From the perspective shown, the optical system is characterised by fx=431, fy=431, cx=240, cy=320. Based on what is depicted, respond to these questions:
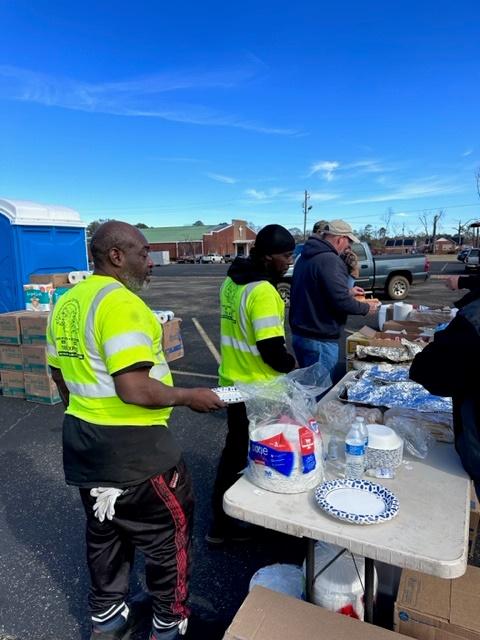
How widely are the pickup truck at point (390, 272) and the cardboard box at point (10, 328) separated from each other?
29.7 feet

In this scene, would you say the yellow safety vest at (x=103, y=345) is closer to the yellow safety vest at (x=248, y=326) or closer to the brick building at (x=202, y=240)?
the yellow safety vest at (x=248, y=326)

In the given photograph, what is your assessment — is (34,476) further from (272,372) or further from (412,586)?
(412,586)

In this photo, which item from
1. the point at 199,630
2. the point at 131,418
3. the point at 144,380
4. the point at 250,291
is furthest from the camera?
the point at 250,291

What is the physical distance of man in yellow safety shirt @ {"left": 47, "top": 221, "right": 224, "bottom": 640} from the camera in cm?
162

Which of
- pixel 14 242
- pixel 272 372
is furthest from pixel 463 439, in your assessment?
pixel 14 242

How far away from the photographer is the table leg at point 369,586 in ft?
5.28

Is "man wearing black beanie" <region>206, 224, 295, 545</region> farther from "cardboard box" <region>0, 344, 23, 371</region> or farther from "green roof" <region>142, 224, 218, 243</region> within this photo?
"green roof" <region>142, 224, 218, 243</region>

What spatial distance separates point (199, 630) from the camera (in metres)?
2.15

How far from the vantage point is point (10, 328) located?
566 centimetres

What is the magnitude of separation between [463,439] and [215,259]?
57015 mm

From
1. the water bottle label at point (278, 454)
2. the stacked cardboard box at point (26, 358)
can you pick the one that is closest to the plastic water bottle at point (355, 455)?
the water bottle label at point (278, 454)

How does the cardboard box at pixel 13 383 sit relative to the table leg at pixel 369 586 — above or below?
below

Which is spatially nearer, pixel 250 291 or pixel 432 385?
pixel 432 385

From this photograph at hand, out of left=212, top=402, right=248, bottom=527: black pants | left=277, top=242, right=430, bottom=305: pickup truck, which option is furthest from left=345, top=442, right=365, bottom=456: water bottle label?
left=277, top=242, right=430, bottom=305: pickup truck
